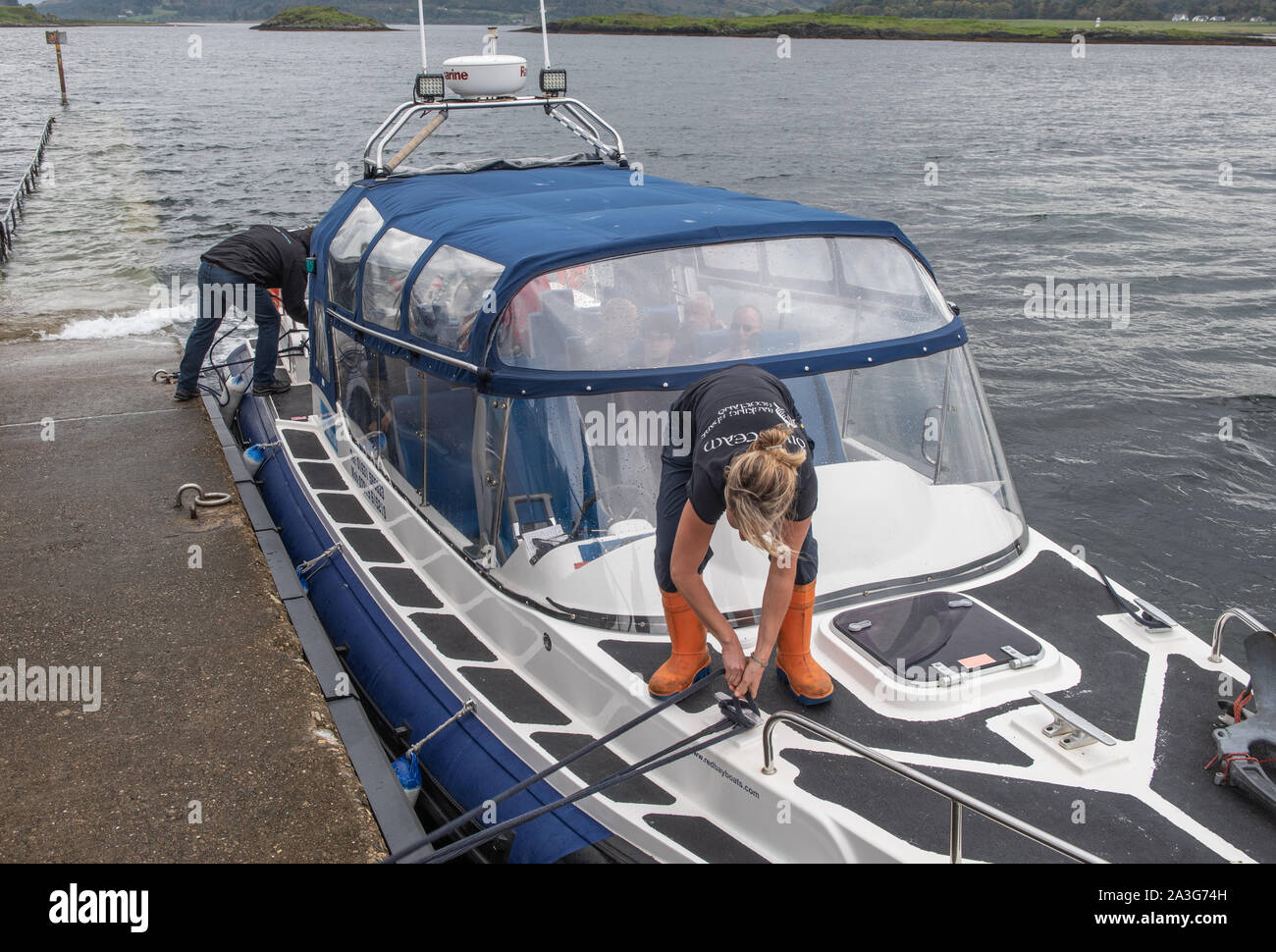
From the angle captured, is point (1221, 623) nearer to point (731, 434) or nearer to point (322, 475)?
point (731, 434)

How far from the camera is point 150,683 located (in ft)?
16.6

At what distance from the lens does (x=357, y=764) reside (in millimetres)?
4566

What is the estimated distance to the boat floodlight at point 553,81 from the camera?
7.95m

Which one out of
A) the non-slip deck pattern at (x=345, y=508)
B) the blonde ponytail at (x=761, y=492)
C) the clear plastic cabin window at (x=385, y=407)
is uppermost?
the blonde ponytail at (x=761, y=492)

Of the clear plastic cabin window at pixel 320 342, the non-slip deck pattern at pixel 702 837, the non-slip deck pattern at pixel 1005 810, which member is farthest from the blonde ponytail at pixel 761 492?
the clear plastic cabin window at pixel 320 342

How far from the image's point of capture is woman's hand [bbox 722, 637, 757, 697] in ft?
12.2

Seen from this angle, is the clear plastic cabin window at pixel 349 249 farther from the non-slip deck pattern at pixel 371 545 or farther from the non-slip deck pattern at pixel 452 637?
the non-slip deck pattern at pixel 452 637

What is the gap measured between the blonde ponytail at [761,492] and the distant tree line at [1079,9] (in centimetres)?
10980

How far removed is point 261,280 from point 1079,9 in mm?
108547

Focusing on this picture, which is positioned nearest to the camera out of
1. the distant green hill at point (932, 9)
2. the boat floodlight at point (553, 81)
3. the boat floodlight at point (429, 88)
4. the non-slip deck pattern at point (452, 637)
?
the non-slip deck pattern at point (452, 637)

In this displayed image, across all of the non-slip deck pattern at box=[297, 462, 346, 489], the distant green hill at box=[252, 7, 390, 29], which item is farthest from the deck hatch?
the distant green hill at box=[252, 7, 390, 29]

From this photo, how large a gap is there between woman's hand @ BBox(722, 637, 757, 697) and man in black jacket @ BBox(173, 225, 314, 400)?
584cm

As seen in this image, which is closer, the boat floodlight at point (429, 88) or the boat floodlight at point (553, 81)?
the boat floodlight at point (429, 88)
